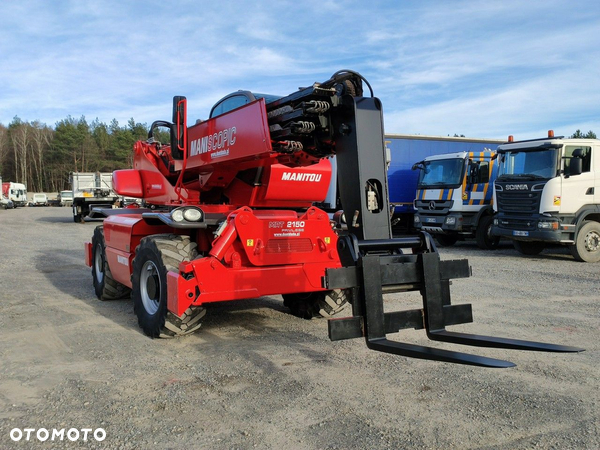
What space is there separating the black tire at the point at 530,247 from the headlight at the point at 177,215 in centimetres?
1078

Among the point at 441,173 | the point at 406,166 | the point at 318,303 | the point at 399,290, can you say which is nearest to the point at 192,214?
the point at 318,303

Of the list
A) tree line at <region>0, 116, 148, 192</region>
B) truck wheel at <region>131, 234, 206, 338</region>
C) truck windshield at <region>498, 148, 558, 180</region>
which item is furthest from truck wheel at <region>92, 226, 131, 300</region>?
tree line at <region>0, 116, 148, 192</region>

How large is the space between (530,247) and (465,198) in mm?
2365

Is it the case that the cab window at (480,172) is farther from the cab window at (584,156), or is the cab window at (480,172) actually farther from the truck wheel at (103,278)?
the truck wheel at (103,278)

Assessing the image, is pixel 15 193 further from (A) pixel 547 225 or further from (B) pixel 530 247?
(A) pixel 547 225

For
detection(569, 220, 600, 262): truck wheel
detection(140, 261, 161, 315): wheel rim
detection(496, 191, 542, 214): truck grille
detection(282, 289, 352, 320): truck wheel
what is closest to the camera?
detection(140, 261, 161, 315): wheel rim

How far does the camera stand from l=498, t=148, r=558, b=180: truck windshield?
12.1 meters

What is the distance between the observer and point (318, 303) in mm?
6348

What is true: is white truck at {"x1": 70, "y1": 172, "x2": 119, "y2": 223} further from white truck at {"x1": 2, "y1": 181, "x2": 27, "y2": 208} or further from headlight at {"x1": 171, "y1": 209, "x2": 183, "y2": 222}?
white truck at {"x1": 2, "y1": 181, "x2": 27, "y2": 208}

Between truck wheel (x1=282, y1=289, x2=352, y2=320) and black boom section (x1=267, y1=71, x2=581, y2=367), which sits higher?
black boom section (x1=267, y1=71, x2=581, y2=367)

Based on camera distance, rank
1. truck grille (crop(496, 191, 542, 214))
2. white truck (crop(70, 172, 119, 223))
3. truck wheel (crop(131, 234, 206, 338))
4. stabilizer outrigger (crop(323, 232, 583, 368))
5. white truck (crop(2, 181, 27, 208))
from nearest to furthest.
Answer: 1. stabilizer outrigger (crop(323, 232, 583, 368))
2. truck wheel (crop(131, 234, 206, 338))
3. truck grille (crop(496, 191, 542, 214))
4. white truck (crop(70, 172, 119, 223))
5. white truck (crop(2, 181, 27, 208))

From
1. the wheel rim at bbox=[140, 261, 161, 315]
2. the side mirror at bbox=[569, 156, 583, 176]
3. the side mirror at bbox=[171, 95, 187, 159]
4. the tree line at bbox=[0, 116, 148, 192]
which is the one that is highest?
the tree line at bbox=[0, 116, 148, 192]

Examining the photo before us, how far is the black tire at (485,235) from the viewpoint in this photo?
1516 cm

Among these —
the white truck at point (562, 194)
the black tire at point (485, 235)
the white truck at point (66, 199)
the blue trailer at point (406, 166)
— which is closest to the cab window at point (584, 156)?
the white truck at point (562, 194)
